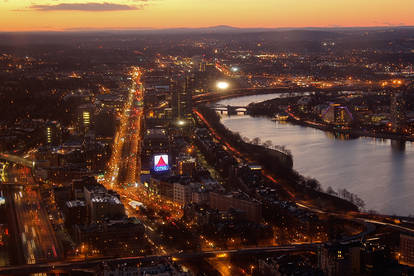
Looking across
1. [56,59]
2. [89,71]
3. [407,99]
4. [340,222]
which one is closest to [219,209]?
[340,222]

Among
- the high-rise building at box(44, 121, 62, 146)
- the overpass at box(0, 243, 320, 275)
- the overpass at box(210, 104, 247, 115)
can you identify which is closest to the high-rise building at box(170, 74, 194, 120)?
the overpass at box(210, 104, 247, 115)

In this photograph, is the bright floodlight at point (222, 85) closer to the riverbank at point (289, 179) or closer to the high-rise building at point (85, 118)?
the high-rise building at point (85, 118)

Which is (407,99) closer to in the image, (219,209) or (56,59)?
(219,209)

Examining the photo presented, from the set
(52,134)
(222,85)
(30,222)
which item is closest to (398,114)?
(52,134)

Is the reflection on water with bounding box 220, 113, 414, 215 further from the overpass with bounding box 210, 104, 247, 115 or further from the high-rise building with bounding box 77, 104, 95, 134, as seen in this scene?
the high-rise building with bounding box 77, 104, 95, 134

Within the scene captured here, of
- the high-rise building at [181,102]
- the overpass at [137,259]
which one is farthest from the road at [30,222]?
the high-rise building at [181,102]

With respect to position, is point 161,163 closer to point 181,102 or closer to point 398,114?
Result: point 181,102
